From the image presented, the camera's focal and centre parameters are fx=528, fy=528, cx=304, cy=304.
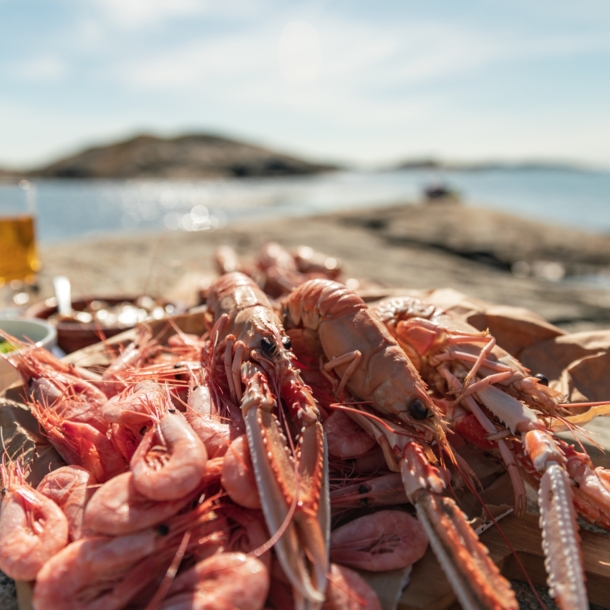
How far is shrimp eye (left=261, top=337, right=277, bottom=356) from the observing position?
7.79 feet

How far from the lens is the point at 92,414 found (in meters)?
2.34

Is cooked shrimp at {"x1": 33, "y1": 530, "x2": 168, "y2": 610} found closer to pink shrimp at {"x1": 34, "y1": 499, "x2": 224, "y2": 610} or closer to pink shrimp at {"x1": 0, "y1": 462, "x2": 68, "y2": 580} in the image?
pink shrimp at {"x1": 34, "y1": 499, "x2": 224, "y2": 610}

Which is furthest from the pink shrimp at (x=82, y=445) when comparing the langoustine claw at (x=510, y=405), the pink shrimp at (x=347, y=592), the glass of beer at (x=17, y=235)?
the glass of beer at (x=17, y=235)

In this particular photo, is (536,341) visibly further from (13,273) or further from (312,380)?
(13,273)

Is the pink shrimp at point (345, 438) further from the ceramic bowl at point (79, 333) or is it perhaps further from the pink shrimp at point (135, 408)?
the ceramic bowl at point (79, 333)

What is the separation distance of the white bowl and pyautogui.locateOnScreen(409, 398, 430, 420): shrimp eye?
2.10m

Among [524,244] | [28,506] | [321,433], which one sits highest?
[321,433]

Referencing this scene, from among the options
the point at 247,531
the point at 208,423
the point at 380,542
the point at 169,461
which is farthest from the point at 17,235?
the point at 380,542

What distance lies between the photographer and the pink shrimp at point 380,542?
1.82 meters

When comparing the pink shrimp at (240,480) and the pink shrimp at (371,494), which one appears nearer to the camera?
the pink shrimp at (240,480)

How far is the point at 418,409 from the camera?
2.17 meters

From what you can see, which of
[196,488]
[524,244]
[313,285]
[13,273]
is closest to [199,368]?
[313,285]

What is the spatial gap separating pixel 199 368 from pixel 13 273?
108 inches

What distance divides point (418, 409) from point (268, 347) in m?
0.71
